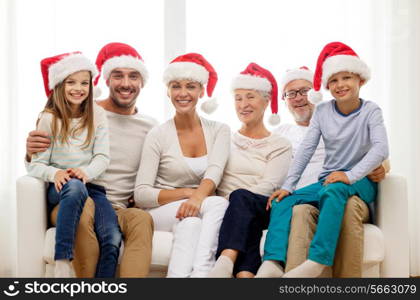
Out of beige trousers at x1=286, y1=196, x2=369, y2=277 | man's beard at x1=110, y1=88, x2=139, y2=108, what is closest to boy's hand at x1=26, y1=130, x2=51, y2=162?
man's beard at x1=110, y1=88, x2=139, y2=108

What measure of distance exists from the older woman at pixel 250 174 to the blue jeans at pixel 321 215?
0.08 meters

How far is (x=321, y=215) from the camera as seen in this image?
2162mm

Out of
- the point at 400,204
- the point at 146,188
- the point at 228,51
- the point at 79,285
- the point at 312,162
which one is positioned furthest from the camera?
the point at 228,51

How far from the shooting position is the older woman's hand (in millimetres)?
2393

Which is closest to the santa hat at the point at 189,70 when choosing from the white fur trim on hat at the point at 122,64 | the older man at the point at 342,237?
the white fur trim on hat at the point at 122,64

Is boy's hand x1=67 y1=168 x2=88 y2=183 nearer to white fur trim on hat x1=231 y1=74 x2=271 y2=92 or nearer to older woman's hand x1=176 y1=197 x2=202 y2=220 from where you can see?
older woman's hand x1=176 y1=197 x2=202 y2=220

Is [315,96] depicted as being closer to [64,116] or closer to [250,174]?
[250,174]

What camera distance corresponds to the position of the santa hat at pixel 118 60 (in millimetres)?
2742

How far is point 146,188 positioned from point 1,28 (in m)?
1.39

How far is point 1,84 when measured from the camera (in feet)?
10.5

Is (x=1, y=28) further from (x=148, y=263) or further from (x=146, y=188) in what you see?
(x=148, y=263)

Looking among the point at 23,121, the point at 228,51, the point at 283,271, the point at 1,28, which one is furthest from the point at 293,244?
the point at 1,28

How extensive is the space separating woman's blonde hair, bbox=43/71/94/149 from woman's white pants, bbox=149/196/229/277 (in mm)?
485

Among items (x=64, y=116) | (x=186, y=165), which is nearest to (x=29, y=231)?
(x=64, y=116)
